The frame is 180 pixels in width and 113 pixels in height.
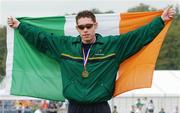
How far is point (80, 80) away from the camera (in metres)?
7.18

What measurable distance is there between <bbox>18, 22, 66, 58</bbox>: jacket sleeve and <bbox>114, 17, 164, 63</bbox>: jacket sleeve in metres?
0.66

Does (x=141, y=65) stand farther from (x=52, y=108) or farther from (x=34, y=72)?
(x=52, y=108)

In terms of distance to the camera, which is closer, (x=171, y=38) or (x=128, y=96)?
(x=128, y=96)

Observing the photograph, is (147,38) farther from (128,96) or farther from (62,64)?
(128,96)

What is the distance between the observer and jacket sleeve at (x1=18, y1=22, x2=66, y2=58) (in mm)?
7547

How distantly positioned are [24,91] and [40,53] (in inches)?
20.2

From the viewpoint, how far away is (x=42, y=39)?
7672mm

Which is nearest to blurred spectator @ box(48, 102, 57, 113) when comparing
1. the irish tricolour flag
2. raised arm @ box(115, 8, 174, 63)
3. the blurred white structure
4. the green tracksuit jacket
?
the blurred white structure

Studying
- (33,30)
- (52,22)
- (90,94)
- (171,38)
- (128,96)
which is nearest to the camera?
(90,94)

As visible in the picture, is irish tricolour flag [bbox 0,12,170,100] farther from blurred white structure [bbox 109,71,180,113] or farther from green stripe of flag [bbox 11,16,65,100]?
blurred white structure [bbox 109,71,180,113]

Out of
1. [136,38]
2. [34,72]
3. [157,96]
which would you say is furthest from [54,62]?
[157,96]

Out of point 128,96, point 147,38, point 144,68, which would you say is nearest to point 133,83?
point 144,68

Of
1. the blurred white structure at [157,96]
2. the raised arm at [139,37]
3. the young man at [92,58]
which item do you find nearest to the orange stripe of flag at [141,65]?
the raised arm at [139,37]

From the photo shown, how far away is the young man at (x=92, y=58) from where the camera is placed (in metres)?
7.16
